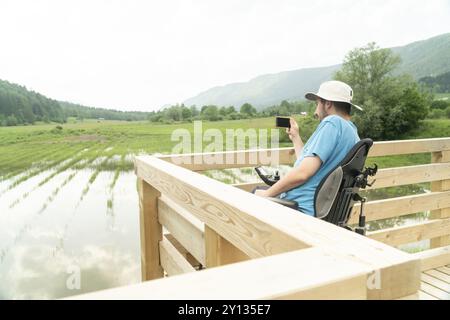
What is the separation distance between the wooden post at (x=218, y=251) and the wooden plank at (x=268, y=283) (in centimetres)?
40

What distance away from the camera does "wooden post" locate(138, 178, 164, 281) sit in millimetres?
1858

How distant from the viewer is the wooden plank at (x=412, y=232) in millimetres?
2807

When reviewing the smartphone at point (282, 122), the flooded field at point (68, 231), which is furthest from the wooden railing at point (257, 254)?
the flooded field at point (68, 231)

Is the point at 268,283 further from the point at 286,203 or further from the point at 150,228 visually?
the point at 150,228

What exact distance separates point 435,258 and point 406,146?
2.99ft

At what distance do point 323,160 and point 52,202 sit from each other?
15.2m

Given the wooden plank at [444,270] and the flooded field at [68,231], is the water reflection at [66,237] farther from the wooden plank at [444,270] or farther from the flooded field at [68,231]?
the wooden plank at [444,270]

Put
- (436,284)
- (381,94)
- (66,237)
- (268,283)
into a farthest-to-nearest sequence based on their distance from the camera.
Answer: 1. (381,94)
2. (66,237)
3. (436,284)
4. (268,283)

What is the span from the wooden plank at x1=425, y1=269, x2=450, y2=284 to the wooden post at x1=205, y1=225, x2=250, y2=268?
2.41 metres

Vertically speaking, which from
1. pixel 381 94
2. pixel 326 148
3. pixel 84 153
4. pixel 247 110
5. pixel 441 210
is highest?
pixel 381 94

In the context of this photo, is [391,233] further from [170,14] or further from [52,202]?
[170,14]

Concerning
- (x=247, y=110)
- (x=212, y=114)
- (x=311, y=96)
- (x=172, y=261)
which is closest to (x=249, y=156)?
(x=311, y=96)

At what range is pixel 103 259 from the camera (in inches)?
478

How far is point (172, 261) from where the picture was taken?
165cm
